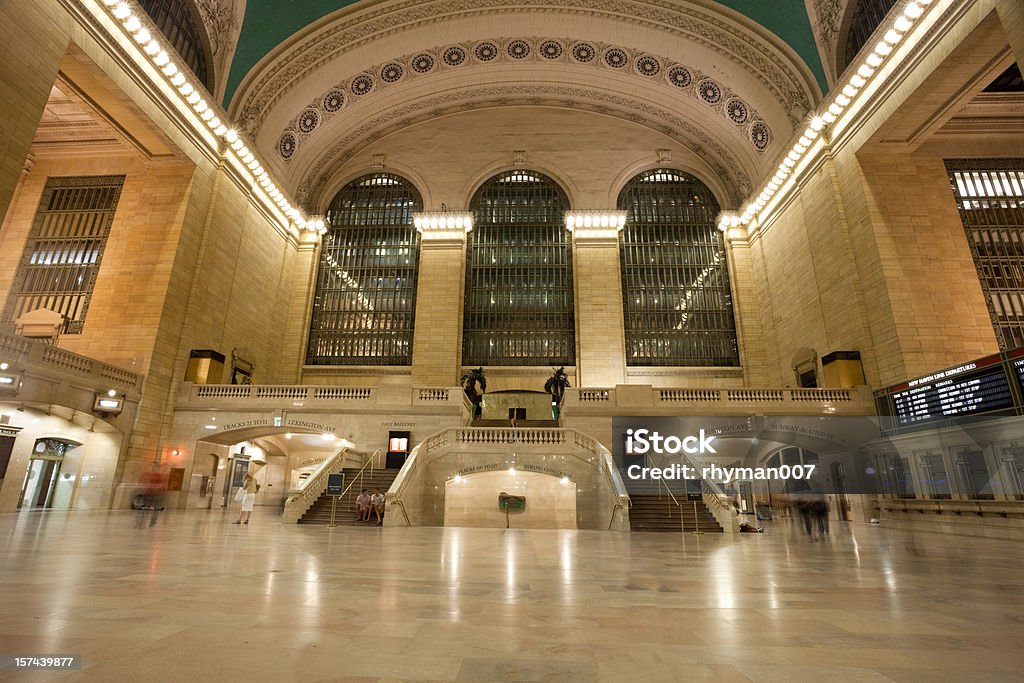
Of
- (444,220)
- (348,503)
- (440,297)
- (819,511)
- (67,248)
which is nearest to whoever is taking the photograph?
(819,511)

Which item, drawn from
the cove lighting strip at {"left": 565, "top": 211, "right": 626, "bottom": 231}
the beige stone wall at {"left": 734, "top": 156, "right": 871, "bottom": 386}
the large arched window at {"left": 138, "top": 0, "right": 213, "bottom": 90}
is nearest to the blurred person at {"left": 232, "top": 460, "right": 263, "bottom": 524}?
the large arched window at {"left": 138, "top": 0, "right": 213, "bottom": 90}

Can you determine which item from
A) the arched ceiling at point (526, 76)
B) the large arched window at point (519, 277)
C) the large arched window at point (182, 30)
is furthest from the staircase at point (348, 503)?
the large arched window at point (182, 30)

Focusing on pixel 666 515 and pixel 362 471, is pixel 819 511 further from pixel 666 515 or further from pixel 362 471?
pixel 362 471

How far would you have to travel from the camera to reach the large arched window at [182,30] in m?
17.2

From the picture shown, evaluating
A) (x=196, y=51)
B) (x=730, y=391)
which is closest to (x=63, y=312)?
(x=196, y=51)

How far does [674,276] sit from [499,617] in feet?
80.1

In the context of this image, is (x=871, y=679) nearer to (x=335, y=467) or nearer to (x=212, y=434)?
(x=335, y=467)

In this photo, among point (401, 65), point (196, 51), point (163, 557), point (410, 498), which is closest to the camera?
point (163, 557)

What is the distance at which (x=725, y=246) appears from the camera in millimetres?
25469

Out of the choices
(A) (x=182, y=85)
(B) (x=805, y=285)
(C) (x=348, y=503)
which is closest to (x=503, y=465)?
(C) (x=348, y=503)

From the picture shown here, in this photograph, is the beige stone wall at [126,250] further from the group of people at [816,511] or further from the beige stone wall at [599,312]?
the group of people at [816,511]

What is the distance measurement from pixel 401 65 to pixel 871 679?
2798cm

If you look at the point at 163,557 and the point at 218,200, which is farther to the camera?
the point at 218,200

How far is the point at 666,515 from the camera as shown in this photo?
12.5m
